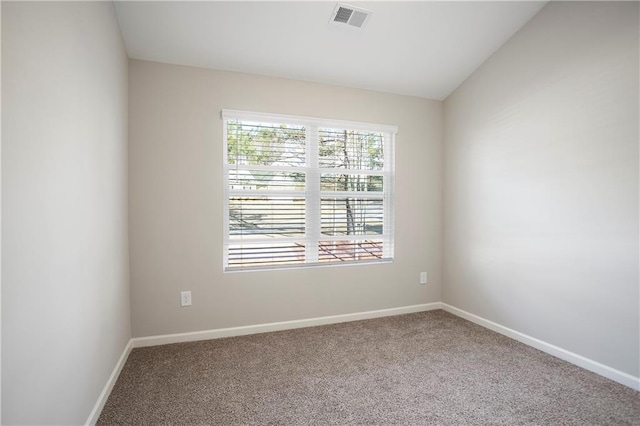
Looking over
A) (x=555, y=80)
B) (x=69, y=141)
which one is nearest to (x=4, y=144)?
(x=69, y=141)

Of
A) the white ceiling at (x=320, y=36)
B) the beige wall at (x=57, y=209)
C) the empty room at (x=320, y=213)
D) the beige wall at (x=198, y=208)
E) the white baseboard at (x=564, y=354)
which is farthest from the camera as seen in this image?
the beige wall at (x=198, y=208)

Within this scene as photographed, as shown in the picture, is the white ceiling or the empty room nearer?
the empty room

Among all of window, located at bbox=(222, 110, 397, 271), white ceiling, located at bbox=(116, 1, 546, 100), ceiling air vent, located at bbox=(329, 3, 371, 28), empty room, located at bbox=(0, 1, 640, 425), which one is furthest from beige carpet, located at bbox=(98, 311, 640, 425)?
ceiling air vent, located at bbox=(329, 3, 371, 28)

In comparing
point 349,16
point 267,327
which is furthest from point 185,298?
point 349,16

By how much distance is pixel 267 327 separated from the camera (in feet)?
9.32

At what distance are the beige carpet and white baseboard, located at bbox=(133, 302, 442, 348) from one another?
70mm

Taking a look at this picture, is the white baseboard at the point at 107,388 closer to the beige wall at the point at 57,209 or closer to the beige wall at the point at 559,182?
the beige wall at the point at 57,209

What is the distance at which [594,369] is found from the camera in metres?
2.15

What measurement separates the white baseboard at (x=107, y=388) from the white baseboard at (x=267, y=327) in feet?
0.67

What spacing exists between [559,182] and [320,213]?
1937mm

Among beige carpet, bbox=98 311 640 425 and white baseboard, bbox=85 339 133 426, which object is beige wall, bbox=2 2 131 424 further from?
beige carpet, bbox=98 311 640 425

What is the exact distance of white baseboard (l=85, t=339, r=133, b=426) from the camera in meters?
1.62

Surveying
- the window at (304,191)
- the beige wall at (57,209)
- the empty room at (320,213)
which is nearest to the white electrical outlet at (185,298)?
the empty room at (320,213)

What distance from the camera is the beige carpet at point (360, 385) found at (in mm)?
1697
